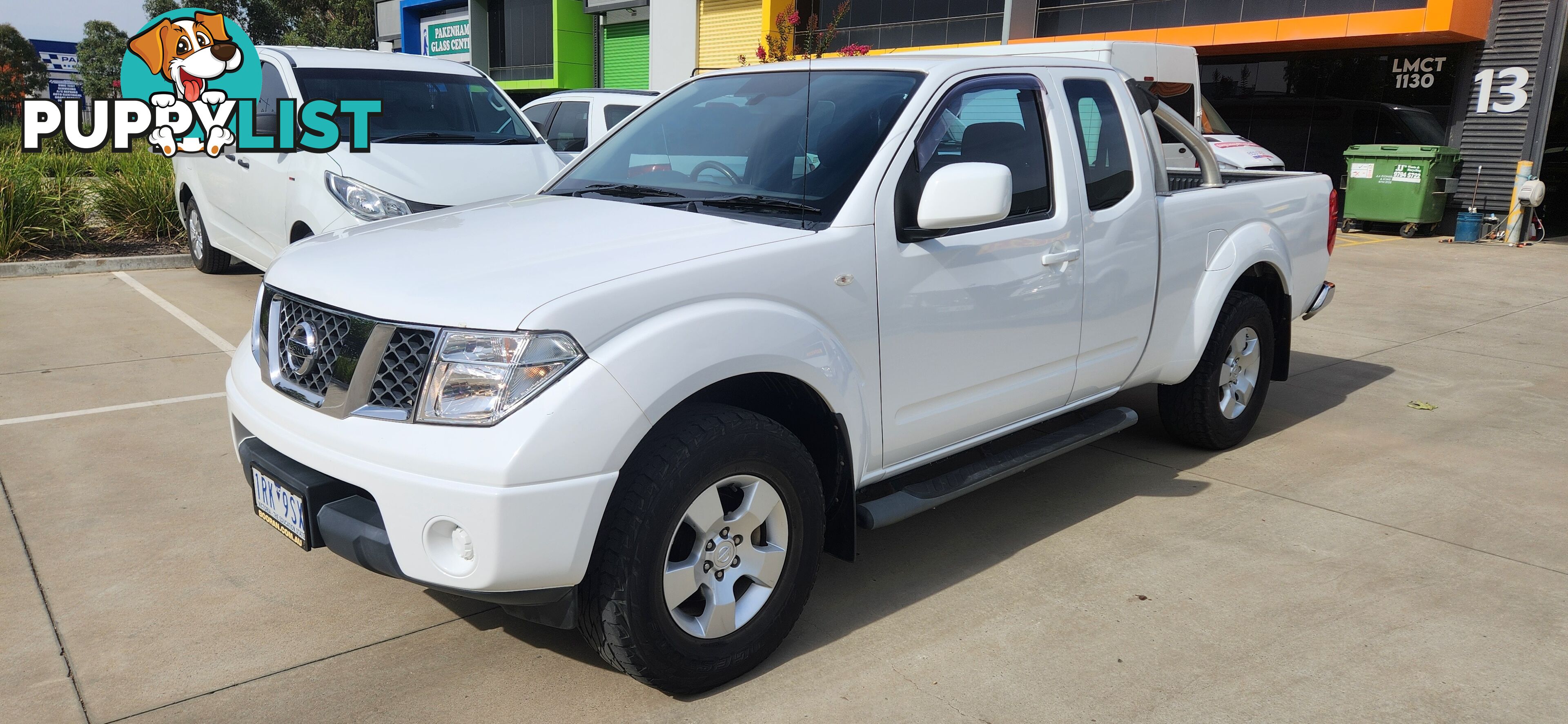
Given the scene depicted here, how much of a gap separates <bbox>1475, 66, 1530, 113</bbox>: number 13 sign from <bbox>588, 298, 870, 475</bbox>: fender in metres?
16.6

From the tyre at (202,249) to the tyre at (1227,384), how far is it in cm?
829

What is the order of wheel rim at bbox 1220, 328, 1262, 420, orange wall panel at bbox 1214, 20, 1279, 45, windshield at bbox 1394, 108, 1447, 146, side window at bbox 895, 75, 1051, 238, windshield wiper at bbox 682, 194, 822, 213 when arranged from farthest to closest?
1. orange wall panel at bbox 1214, 20, 1279, 45
2. windshield at bbox 1394, 108, 1447, 146
3. wheel rim at bbox 1220, 328, 1262, 420
4. side window at bbox 895, 75, 1051, 238
5. windshield wiper at bbox 682, 194, 822, 213

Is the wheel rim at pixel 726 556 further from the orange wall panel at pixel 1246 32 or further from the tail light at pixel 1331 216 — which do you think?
the orange wall panel at pixel 1246 32

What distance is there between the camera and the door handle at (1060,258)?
152 inches

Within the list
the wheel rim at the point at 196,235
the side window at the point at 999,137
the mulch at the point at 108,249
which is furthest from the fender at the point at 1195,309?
the mulch at the point at 108,249


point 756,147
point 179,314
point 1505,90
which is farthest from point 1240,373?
point 1505,90

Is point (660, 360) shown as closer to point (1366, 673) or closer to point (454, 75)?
point (1366, 673)

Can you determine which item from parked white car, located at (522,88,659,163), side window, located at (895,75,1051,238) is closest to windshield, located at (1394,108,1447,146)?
parked white car, located at (522,88,659,163)

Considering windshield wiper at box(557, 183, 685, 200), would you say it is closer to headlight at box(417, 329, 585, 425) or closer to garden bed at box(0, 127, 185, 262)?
headlight at box(417, 329, 585, 425)

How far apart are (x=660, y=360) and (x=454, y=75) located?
6.52m

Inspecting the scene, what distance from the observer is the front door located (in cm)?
341

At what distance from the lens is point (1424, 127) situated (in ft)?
55.4

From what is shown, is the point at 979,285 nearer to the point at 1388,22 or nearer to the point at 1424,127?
the point at 1388,22

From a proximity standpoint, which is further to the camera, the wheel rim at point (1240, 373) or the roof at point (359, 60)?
the roof at point (359, 60)
